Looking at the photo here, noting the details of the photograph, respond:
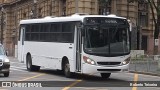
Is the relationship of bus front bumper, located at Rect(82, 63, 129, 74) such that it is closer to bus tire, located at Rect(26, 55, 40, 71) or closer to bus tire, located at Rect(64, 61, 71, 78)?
bus tire, located at Rect(64, 61, 71, 78)

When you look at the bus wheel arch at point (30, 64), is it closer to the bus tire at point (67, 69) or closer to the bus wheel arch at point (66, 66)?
the bus wheel arch at point (66, 66)

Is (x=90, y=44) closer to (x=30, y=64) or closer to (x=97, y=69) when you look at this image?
(x=97, y=69)

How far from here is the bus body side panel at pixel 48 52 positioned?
2364cm

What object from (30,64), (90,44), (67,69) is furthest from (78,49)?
(30,64)

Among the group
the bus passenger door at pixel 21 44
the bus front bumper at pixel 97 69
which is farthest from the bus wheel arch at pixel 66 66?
the bus passenger door at pixel 21 44

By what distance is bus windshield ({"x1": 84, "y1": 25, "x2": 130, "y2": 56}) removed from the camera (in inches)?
834

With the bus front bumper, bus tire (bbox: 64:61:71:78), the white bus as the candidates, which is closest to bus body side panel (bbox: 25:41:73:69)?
the white bus

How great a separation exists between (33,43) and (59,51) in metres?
4.24

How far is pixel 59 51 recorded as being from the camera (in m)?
24.2

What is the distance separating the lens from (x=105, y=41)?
69.9 feet

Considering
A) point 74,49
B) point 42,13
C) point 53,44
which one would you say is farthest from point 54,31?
point 42,13

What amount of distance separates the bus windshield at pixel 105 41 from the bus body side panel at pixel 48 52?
1.76 meters

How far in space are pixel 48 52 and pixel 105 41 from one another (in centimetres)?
548

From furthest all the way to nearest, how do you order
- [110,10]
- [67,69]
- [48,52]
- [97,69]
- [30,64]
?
[110,10]
[30,64]
[48,52]
[67,69]
[97,69]
